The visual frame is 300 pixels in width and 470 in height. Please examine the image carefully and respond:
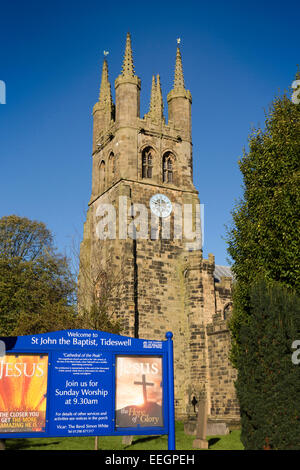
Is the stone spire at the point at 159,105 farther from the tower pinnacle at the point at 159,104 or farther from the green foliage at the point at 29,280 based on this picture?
the green foliage at the point at 29,280

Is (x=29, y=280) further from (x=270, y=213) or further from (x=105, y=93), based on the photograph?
(x=270, y=213)

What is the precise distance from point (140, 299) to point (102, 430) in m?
21.3

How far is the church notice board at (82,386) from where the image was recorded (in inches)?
365

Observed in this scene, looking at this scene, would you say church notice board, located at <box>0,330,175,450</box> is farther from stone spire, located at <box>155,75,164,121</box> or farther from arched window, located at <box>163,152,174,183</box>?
stone spire, located at <box>155,75,164,121</box>

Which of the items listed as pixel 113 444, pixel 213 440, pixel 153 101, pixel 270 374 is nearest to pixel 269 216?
pixel 270 374

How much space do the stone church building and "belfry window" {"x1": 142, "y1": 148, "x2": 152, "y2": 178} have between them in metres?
0.07

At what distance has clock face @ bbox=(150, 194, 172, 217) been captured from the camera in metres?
33.6

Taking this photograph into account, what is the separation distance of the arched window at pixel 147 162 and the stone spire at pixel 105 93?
5628 millimetres

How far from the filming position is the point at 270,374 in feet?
38.3

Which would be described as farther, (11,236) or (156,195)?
(11,236)

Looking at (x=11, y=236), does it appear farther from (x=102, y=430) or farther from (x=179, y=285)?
(x=102, y=430)

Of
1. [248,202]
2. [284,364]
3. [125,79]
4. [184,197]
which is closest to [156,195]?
[184,197]

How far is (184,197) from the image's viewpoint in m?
35.3

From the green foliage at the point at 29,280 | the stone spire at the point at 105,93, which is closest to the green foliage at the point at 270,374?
the green foliage at the point at 29,280
